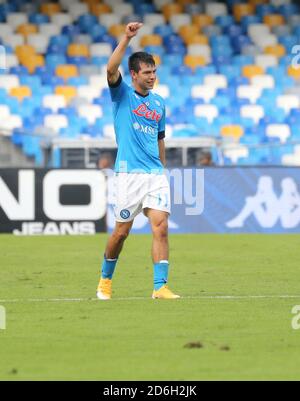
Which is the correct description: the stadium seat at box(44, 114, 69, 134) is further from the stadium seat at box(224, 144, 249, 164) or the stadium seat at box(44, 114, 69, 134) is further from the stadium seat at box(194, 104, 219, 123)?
the stadium seat at box(224, 144, 249, 164)

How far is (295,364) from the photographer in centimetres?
781

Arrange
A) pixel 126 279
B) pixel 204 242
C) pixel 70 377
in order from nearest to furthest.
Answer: pixel 70 377 → pixel 126 279 → pixel 204 242

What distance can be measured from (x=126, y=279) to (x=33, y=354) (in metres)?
5.85

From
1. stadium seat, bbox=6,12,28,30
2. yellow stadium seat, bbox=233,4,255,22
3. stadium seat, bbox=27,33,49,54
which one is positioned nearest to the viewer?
stadium seat, bbox=27,33,49,54

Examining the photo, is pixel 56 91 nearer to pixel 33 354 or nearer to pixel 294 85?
pixel 294 85

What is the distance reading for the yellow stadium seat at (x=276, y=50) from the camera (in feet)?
111

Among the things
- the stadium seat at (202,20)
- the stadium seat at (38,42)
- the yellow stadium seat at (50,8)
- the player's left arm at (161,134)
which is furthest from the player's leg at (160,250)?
the stadium seat at (202,20)

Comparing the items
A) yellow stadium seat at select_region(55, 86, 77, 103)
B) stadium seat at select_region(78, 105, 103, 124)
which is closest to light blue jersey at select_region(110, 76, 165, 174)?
stadium seat at select_region(78, 105, 103, 124)

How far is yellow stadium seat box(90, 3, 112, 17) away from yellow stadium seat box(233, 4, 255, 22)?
387 cm

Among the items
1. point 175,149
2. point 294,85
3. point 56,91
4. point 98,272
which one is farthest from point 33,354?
point 294,85

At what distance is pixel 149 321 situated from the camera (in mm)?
9945

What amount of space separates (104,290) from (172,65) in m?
22.0

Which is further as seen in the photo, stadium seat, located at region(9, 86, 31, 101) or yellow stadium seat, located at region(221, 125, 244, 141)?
yellow stadium seat, located at region(221, 125, 244, 141)

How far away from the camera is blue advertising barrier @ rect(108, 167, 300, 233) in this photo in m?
23.7
